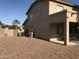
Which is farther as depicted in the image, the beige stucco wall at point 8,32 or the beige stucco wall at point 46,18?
the beige stucco wall at point 8,32

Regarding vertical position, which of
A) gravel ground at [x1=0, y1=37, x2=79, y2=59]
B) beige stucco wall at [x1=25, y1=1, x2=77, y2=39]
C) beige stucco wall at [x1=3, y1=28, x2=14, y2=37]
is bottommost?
gravel ground at [x1=0, y1=37, x2=79, y2=59]

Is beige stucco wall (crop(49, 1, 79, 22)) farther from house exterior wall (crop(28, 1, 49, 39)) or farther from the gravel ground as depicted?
the gravel ground

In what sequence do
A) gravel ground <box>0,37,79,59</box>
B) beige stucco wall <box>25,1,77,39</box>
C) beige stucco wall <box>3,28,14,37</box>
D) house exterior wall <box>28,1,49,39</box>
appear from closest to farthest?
gravel ground <box>0,37,79,59</box>
beige stucco wall <box>25,1,77,39</box>
house exterior wall <box>28,1,49,39</box>
beige stucco wall <box>3,28,14,37</box>

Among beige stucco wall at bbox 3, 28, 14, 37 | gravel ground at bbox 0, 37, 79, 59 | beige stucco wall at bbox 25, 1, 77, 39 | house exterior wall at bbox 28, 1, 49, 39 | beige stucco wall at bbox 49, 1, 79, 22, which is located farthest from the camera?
beige stucco wall at bbox 3, 28, 14, 37

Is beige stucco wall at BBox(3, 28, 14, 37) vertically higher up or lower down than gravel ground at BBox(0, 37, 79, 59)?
higher up

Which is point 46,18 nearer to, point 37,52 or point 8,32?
point 37,52

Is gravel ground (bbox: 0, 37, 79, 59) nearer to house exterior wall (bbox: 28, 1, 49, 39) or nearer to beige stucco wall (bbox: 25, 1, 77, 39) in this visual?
beige stucco wall (bbox: 25, 1, 77, 39)

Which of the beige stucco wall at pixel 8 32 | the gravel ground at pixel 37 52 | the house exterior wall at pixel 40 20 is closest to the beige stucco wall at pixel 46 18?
the house exterior wall at pixel 40 20

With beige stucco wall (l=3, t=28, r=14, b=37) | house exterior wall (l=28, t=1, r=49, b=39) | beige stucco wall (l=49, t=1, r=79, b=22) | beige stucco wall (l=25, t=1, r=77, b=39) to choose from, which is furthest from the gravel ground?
beige stucco wall (l=3, t=28, r=14, b=37)

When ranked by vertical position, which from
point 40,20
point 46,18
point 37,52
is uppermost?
point 46,18

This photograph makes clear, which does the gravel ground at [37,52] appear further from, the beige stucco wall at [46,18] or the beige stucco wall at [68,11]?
the beige stucco wall at [46,18]

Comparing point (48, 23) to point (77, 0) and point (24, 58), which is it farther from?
point (24, 58)

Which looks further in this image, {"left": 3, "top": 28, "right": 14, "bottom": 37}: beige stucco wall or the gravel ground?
{"left": 3, "top": 28, "right": 14, "bottom": 37}: beige stucco wall

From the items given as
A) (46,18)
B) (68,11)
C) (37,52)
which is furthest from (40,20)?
(37,52)
